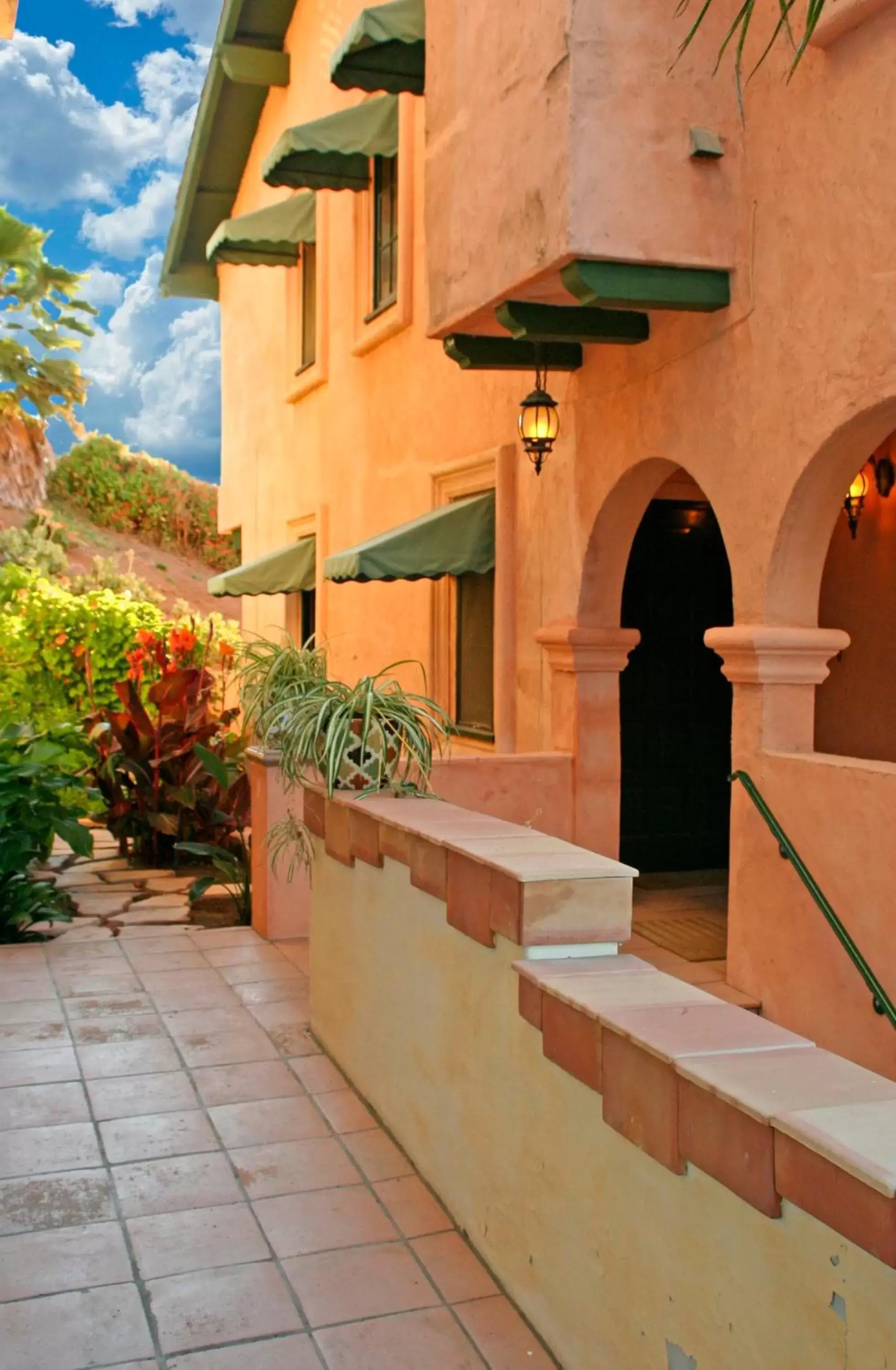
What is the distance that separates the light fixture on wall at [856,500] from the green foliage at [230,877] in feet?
13.9

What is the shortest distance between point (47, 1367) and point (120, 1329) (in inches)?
8.5

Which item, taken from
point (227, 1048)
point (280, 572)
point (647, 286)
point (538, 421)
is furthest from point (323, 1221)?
point (280, 572)

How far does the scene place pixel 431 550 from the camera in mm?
9172

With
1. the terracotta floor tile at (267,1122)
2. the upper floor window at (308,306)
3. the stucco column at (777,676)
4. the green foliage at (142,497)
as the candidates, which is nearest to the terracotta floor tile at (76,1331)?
the terracotta floor tile at (267,1122)

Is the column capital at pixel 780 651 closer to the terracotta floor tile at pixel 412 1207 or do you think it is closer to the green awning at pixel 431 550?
the terracotta floor tile at pixel 412 1207

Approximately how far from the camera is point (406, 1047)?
4.52 meters

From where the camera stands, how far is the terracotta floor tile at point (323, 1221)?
385 cm

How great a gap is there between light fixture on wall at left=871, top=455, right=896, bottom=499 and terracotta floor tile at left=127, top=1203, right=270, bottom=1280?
5982mm

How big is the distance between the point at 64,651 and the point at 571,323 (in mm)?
8337

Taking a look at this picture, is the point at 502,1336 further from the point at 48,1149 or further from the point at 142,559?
the point at 142,559

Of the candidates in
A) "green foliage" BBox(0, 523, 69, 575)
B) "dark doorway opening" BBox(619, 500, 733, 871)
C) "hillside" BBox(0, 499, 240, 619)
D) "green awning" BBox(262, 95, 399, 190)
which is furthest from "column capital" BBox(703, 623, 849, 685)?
"hillside" BBox(0, 499, 240, 619)

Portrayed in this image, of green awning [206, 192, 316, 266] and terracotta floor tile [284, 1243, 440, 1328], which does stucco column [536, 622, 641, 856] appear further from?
green awning [206, 192, 316, 266]

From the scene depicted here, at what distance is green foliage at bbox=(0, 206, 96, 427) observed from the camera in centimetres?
2280

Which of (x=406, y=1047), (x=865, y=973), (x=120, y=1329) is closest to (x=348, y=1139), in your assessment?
(x=406, y=1047)
